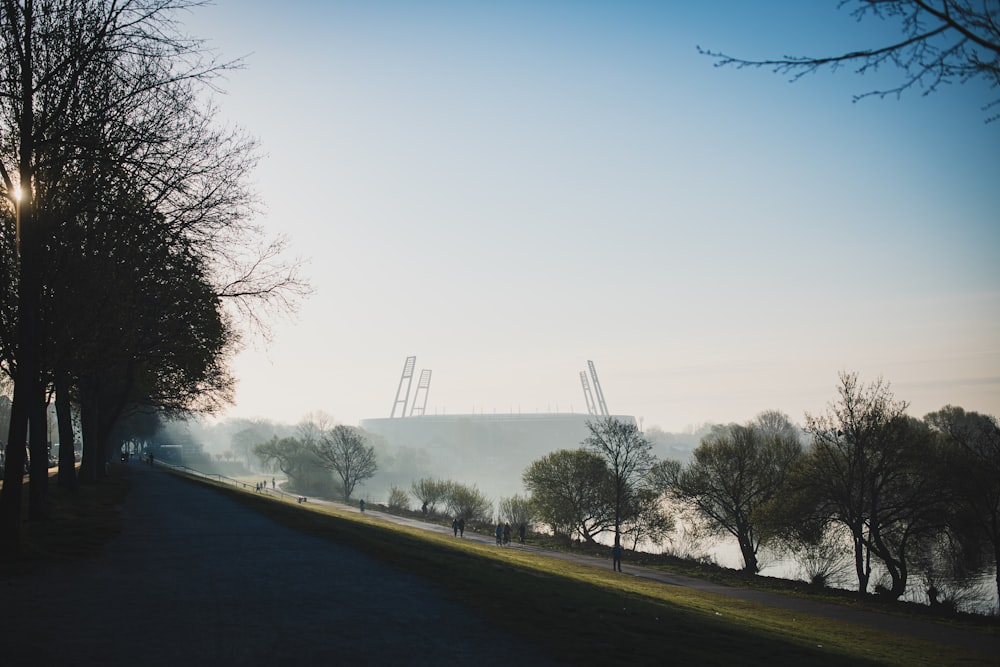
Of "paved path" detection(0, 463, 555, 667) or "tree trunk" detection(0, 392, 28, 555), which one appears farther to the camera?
"tree trunk" detection(0, 392, 28, 555)

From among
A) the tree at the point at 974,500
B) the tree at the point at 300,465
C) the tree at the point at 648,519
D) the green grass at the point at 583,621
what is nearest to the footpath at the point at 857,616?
the green grass at the point at 583,621

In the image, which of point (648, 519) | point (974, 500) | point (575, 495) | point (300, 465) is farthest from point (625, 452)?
point (300, 465)

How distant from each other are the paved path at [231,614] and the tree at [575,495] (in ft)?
139

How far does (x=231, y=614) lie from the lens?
825 cm

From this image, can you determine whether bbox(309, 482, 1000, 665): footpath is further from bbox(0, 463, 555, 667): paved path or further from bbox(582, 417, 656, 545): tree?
bbox(0, 463, 555, 667): paved path

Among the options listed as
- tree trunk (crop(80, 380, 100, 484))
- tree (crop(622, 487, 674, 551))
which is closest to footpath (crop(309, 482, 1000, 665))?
tree (crop(622, 487, 674, 551))

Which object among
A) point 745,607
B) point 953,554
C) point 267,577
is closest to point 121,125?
point 267,577

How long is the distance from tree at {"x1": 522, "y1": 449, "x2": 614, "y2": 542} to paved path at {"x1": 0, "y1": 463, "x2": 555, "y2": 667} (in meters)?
42.5

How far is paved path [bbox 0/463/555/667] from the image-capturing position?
680 cm

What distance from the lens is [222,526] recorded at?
674 inches

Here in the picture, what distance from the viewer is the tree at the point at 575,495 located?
53.7 meters

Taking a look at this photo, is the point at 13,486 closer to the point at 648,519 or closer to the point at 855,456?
the point at 855,456

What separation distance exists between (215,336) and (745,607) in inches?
852

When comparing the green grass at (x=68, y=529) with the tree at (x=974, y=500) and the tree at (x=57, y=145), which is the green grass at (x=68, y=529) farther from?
the tree at (x=974, y=500)
